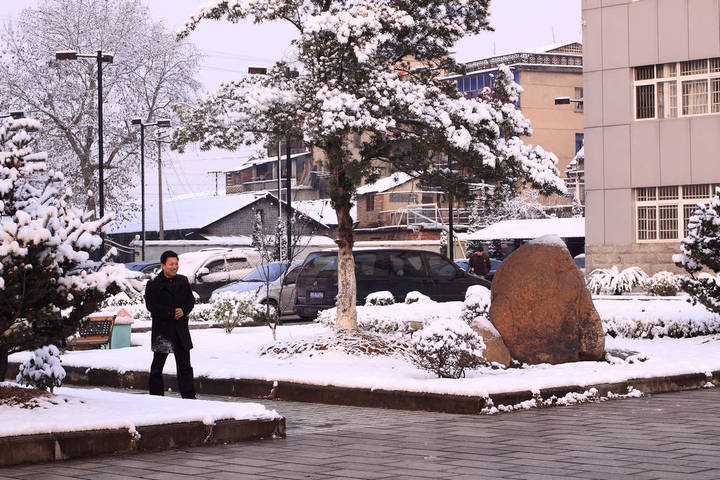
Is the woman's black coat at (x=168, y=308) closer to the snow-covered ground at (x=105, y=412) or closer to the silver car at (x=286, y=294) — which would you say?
the snow-covered ground at (x=105, y=412)

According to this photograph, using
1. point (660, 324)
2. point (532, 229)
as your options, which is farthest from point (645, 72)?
point (532, 229)

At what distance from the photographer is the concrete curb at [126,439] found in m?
8.59

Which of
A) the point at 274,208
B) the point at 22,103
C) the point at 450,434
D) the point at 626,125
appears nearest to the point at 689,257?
the point at 450,434

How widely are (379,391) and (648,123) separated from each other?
21042mm

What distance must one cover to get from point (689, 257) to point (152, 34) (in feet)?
142

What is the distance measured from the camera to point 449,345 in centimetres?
1245

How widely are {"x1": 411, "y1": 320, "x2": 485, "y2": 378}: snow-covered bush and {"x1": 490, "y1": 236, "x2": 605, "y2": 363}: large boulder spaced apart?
69.6 inches

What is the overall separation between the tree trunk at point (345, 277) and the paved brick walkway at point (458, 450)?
4.69 m

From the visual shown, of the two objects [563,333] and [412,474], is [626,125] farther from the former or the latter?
[412,474]

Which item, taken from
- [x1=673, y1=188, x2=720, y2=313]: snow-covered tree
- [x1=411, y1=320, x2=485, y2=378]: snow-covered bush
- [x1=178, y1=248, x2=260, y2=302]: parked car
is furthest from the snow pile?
[x1=178, y1=248, x2=260, y2=302]: parked car

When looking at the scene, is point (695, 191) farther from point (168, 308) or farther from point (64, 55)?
point (168, 308)

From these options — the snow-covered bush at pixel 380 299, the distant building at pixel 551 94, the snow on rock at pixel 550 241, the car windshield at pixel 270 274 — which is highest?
the distant building at pixel 551 94

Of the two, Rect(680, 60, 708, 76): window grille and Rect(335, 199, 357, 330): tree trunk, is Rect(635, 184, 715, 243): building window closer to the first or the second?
Rect(680, 60, 708, 76): window grille

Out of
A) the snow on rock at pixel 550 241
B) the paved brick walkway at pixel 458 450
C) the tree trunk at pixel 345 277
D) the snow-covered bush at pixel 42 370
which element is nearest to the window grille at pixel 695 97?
the tree trunk at pixel 345 277
